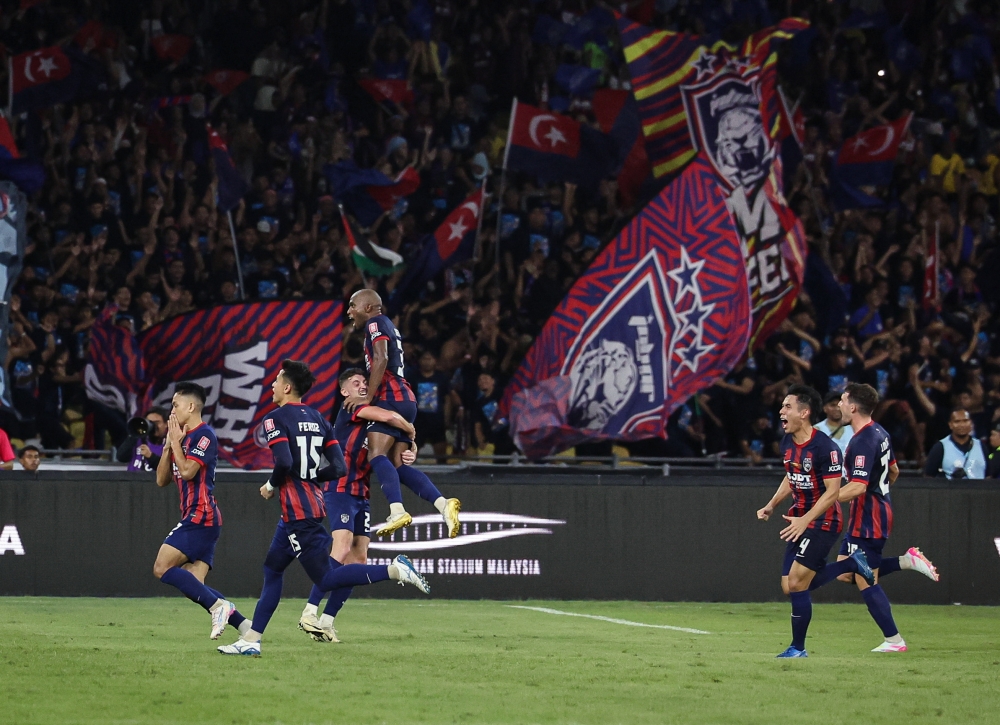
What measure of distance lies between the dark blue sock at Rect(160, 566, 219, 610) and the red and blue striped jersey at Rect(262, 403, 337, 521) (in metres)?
0.85

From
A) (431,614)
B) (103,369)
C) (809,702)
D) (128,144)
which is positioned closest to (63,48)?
(128,144)

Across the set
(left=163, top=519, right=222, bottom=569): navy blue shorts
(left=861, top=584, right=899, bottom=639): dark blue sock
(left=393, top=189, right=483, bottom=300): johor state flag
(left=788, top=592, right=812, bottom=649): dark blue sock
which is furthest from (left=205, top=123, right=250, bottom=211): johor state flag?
(left=788, top=592, right=812, bottom=649): dark blue sock

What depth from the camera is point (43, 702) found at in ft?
25.9

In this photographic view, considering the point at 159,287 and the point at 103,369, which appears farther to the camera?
the point at 159,287

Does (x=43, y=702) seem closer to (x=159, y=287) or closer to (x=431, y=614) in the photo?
(x=431, y=614)

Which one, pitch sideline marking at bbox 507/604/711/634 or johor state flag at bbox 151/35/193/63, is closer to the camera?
pitch sideline marking at bbox 507/604/711/634

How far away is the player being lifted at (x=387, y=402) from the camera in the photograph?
1122 cm

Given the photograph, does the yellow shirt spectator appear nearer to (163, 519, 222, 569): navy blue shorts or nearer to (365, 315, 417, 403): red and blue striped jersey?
(365, 315, 417, 403): red and blue striped jersey

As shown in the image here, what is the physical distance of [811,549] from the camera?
36.1ft

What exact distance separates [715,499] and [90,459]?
6792 millimetres

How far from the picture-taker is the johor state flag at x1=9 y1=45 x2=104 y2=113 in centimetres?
2016

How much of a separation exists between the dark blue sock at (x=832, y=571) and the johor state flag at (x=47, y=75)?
1309 cm

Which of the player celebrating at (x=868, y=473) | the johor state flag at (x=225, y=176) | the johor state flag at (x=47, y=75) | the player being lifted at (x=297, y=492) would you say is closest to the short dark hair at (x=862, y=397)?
the player celebrating at (x=868, y=473)

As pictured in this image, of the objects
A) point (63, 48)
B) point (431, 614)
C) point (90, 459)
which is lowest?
point (431, 614)
